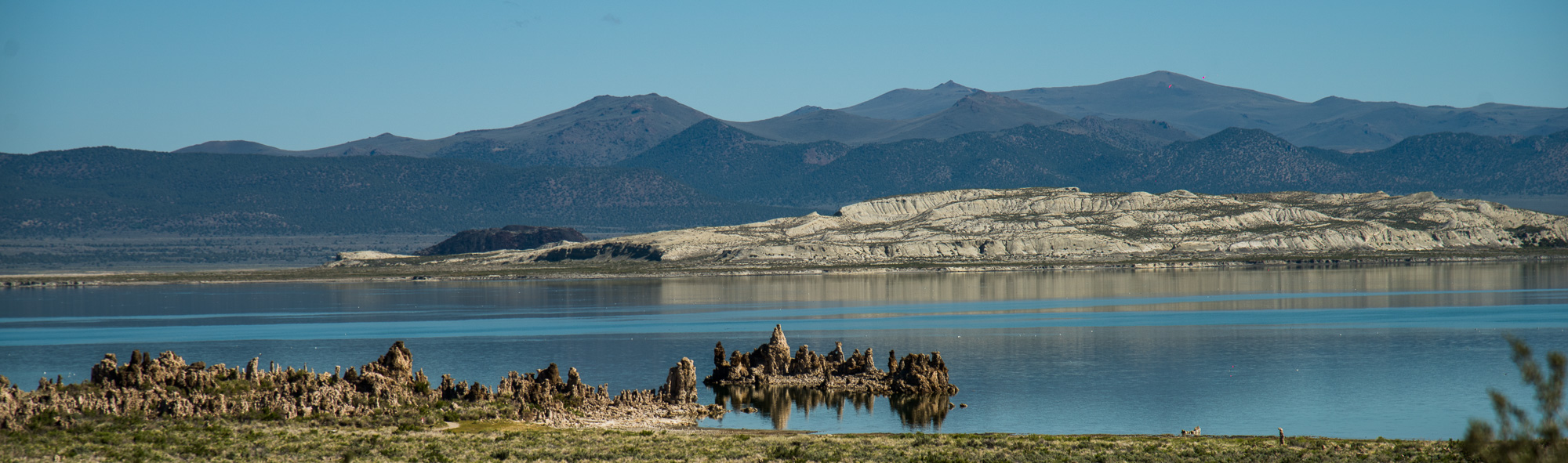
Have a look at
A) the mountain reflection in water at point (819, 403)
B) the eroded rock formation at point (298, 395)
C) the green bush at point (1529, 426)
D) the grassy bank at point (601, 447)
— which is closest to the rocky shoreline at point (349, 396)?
the eroded rock formation at point (298, 395)

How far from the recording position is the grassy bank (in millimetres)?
35750

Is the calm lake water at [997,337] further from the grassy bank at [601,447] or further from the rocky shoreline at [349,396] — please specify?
the grassy bank at [601,447]

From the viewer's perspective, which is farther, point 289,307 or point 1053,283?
point 1053,283

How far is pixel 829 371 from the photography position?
5984 cm

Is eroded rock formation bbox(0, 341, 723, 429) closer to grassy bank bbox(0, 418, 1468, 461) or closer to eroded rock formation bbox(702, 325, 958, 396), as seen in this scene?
grassy bank bbox(0, 418, 1468, 461)

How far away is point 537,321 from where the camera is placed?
106m

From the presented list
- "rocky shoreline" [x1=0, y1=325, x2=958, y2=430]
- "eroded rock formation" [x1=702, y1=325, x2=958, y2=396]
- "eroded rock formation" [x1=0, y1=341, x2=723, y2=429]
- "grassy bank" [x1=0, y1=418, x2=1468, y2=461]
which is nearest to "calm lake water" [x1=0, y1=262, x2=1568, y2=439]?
"eroded rock formation" [x1=702, y1=325, x2=958, y2=396]

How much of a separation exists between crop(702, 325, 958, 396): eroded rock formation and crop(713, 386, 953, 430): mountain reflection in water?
63 cm

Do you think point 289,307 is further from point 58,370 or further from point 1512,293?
point 1512,293

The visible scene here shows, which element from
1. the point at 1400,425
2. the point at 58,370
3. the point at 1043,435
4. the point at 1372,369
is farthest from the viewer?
the point at 58,370

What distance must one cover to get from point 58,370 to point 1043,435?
54200 mm

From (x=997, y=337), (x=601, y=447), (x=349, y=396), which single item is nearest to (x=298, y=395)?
(x=349, y=396)

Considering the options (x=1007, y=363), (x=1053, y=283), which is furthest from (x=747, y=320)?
(x=1053, y=283)

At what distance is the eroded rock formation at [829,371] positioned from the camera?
5569cm
